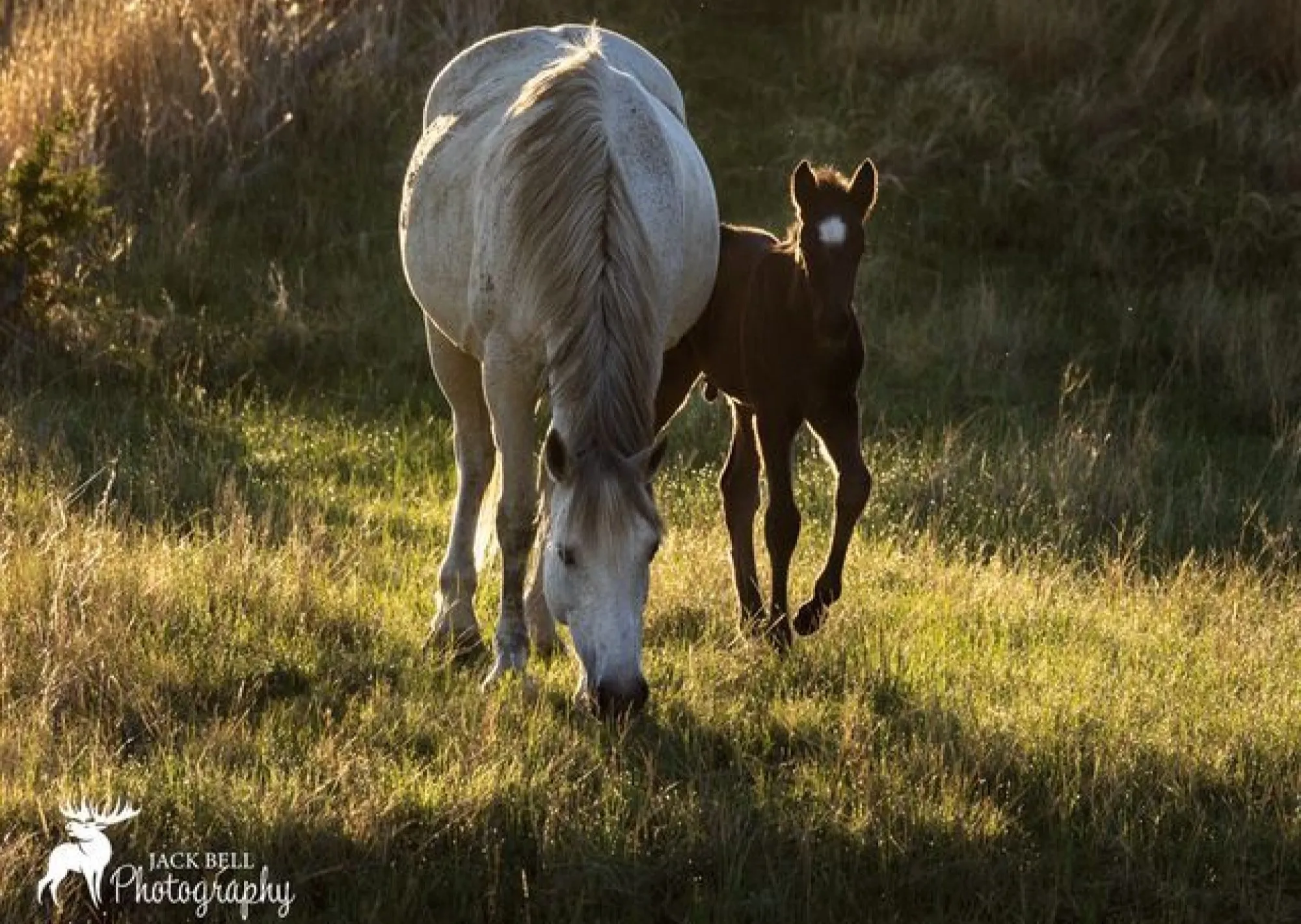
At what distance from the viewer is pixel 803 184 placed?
5.57m

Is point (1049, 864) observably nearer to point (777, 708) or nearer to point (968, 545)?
point (777, 708)

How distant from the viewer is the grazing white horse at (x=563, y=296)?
4.89m

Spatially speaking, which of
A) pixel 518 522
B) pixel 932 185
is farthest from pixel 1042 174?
pixel 518 522

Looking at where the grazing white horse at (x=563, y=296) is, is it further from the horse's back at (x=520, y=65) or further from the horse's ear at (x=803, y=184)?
the horse's ear at (x=803, y=184)

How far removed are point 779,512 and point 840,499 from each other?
0.24 m

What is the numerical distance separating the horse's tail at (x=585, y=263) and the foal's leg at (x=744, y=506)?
1.17 m

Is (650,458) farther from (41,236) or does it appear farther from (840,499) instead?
(41,236)

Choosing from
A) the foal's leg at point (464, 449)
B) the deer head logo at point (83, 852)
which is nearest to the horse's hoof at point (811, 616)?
the foal's leg at point (464, 449)

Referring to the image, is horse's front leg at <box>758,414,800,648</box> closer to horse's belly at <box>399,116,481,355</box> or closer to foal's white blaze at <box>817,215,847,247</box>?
foal's white blaze at <box>817,215,847,247</box>

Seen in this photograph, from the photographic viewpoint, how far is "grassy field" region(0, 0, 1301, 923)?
4.59m

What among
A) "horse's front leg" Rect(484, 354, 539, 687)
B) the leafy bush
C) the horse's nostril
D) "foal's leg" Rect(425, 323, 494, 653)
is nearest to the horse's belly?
"foal's leg" Rect(425, 323, 494, 653)

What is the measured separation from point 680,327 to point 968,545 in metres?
1.93

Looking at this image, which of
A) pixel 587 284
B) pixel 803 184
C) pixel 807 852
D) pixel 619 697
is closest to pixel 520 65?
pixel 803 184

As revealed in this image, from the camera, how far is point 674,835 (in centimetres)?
460
